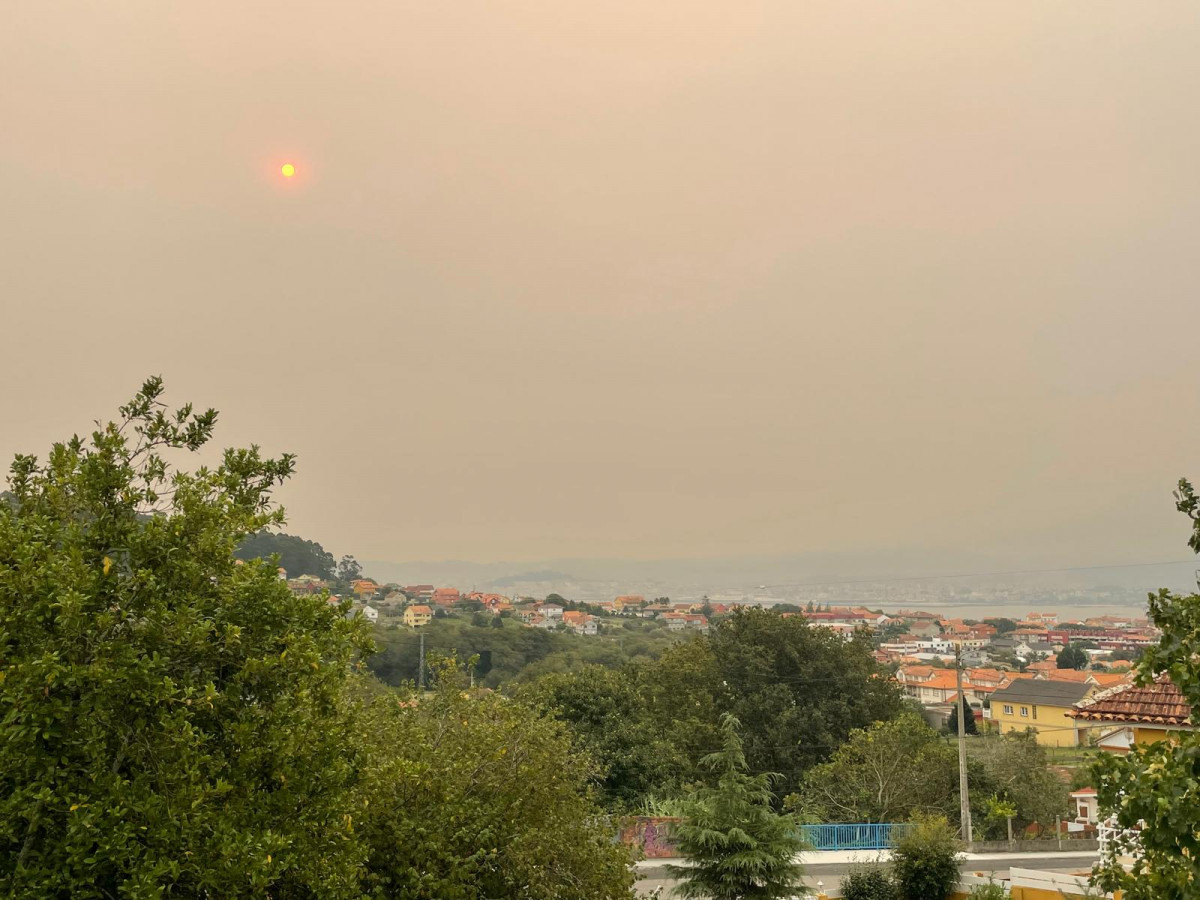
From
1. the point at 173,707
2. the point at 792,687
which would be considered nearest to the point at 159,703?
the point at 173,707

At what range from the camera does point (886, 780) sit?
3306cm

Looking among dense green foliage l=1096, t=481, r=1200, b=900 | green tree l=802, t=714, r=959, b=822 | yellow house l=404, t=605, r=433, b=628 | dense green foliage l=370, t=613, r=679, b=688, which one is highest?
dense green foliage l=1096, t=481, r=1200, b=900

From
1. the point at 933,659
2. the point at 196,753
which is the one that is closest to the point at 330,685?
the point at 196,753

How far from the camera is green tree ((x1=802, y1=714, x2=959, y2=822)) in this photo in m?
32.5

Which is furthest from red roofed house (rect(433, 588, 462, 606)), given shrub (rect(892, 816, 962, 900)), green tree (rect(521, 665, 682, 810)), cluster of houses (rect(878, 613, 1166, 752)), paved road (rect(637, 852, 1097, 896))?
shrub (rect(892, 816, 962, 900))

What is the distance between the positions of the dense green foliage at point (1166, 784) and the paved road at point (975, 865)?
60.8 feet

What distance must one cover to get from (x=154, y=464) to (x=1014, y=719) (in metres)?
80.3

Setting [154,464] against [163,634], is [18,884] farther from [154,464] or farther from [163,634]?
[154,464]

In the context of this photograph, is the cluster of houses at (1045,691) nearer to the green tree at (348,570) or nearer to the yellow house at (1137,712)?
the yellow house at (1137,712)

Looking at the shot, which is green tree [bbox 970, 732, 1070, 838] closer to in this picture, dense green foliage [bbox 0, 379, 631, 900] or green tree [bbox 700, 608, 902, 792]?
green tree [bbox 700, 608, 902, 792]

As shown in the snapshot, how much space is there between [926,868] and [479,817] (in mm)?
15357

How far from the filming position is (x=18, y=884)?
609 cm

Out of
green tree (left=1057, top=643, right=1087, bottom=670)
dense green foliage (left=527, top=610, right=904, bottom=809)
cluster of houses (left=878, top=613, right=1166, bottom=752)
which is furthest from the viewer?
green tree (left=1057, top=643, right=1087, bottom=670)

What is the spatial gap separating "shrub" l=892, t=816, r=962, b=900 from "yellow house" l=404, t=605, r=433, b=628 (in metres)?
87.1
